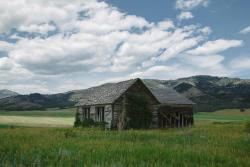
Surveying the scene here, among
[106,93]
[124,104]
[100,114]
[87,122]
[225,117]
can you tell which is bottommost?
[225,117]

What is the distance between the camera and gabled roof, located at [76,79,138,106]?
37.9 m

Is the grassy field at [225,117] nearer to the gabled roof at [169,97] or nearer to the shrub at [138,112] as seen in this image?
the gabled roof at [169,97]

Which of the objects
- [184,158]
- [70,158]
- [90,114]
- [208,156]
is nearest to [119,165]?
[70,158]

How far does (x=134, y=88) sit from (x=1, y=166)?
107ft

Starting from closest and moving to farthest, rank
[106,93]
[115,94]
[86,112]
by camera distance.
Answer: [115,94] → [106,93] → [86,112]

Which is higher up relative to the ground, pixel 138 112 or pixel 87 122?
pixel 138 112

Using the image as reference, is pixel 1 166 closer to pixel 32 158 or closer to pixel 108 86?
pixel 32 158

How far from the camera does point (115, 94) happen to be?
38.3 meters

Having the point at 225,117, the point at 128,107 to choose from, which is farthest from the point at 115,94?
the point at 225,117

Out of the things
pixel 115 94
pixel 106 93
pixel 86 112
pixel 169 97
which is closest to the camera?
pixel 115 94

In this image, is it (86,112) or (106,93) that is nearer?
(106,93)

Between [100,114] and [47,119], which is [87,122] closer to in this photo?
[100,114]

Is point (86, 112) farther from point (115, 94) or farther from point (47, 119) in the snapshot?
point (47, 119)

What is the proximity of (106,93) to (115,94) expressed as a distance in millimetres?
2664
